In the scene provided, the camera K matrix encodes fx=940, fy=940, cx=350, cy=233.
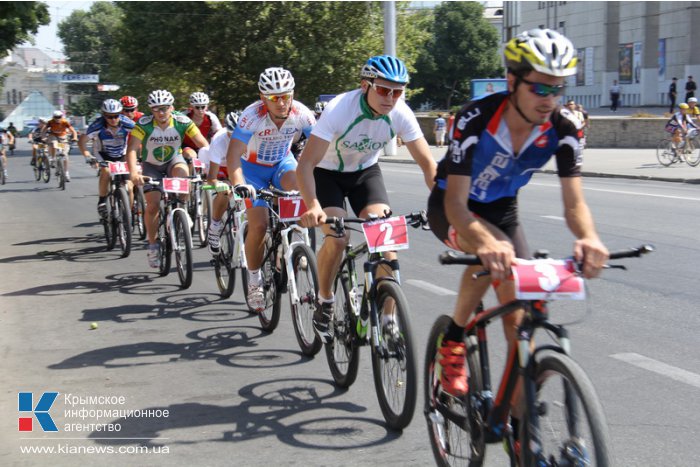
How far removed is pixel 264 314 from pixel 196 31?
41.3 m

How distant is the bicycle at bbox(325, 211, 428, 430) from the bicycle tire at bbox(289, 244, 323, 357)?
0.64m

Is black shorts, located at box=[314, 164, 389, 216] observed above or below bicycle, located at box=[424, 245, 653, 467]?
above

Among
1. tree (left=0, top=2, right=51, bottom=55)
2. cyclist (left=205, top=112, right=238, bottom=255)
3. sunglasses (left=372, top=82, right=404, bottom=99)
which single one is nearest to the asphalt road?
cyclist (left=205, top=112, right=238, bottom=255)

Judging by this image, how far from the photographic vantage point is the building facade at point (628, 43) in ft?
188

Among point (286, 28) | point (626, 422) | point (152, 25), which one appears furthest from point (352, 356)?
point (152, 25)

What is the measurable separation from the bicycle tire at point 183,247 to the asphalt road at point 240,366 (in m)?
0.17

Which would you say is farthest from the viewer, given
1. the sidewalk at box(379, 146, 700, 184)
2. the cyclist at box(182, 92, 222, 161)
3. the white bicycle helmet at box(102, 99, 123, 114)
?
the sidewalk at box(379, 146, 700, 184)

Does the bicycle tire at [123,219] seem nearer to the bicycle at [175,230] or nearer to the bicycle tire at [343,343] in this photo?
the bicycle at [175,230]

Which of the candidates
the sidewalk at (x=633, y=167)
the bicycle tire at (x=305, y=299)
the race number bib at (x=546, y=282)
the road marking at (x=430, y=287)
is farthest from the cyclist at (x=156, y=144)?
the sidewalk at (x=633, y=167)

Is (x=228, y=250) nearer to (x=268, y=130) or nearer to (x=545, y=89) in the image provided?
(x=268, y=130)

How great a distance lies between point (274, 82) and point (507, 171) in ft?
11.6

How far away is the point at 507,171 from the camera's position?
156 inches

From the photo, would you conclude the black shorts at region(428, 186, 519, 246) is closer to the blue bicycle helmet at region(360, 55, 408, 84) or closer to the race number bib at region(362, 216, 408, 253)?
the race number bib at region(362, 216, 408, 253)

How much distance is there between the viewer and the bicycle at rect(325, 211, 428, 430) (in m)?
4.76
